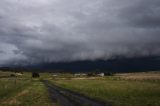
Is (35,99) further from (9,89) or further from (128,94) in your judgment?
(9,89)

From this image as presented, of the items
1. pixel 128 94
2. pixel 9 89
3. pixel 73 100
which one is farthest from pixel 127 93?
pixel 9 89

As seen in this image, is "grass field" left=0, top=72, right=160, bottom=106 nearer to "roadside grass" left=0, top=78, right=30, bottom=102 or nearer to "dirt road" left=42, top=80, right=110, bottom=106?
"roadside grass" left=0, top=78, right=30, bottom=102

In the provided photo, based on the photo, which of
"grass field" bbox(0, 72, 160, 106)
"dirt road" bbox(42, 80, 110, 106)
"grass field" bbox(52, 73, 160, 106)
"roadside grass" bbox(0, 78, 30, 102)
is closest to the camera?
"dirt road" bbox(42, 80, 110, 106)

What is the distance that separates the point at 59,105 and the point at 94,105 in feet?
13.5

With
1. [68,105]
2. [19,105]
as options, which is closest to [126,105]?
[68,105]

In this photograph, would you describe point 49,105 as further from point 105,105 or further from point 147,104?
point 147,104

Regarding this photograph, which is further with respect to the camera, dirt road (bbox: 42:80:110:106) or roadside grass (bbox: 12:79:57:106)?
roadside grass (bbox: 12:79:57:106)

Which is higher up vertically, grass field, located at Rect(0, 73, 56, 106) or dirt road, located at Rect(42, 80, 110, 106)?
grass field, located at Rect(0, 73, 56, 106)

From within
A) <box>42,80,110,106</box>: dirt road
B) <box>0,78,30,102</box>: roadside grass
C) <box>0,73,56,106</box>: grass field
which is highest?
<box>0,78,30,102</box>: roadside grass

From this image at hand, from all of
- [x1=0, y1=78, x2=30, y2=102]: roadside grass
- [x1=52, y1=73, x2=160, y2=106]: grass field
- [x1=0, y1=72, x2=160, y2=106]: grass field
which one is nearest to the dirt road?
[x1=0, y1=72, x2=160, y2=106]: grass field

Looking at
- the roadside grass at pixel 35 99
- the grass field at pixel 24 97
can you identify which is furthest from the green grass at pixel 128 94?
the grass field at pixel 24 97

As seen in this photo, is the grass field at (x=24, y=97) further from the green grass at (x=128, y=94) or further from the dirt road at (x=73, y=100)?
the green grass at (x=128, y=94)

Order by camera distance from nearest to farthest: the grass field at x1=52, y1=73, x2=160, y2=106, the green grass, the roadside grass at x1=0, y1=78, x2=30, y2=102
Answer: the green grass < the grass field at x1=52, y1=73, x2=160, y2=106 < the roadside grass at x1=0, y1=78, x2=30, y2=102

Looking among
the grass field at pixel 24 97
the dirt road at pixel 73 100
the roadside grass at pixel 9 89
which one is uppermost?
the roadside grass at pixel 9 89
